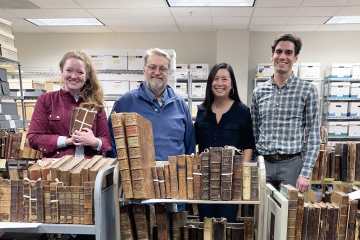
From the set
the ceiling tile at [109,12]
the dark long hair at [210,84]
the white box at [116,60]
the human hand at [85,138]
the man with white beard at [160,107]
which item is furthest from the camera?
the ceiling tile at [109,12]

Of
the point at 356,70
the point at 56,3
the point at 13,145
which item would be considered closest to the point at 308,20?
the point at 356,70

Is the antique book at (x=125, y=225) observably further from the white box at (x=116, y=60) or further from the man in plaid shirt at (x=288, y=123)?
the white box at (x=116, y=60)

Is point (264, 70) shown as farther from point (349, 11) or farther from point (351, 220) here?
point (351, 220)

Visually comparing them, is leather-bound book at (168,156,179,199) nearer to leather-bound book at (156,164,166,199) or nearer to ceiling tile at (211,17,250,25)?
leather-bound book at (156,164,166,199)

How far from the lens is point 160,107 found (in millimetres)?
1706

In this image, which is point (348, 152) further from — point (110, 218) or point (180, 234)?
point (110, 218)

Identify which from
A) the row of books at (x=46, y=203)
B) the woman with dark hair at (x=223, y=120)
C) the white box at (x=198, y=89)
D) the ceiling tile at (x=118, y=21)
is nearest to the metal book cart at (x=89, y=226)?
the row of books at (x=46, y=203)

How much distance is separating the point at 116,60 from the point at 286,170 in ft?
10.3

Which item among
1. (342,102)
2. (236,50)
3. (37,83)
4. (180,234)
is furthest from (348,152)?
(37,83)

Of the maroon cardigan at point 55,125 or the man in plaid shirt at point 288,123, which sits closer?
the maroon cardigan at point 55,125

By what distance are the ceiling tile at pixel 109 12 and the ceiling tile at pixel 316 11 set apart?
3052 mm

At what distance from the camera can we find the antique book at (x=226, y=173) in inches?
48.6

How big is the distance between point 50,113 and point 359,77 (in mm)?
5665

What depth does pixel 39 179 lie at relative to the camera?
124 cm
